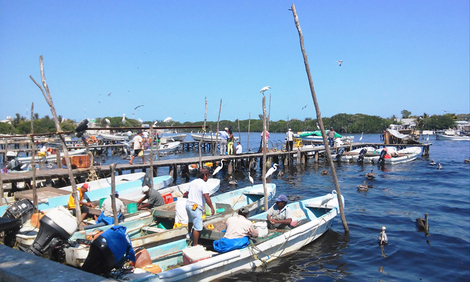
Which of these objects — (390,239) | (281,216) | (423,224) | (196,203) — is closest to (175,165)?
(281,216)

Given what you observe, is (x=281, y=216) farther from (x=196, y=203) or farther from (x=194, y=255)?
(x=194, y=255)

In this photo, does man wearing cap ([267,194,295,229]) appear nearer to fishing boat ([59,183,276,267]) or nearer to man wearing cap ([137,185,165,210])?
fishing boat ([59,183,276,267])

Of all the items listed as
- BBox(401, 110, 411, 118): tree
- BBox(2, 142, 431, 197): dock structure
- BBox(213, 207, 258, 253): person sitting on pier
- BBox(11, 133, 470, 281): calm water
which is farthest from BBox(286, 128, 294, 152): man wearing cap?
BBox(401, 110, 411, 118): tree

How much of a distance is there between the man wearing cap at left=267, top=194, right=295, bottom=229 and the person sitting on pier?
146 cm

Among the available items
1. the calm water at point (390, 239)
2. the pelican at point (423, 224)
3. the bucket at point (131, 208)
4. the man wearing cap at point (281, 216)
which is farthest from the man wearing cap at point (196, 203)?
the pelican at point (423, 224)

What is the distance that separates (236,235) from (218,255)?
773 mm

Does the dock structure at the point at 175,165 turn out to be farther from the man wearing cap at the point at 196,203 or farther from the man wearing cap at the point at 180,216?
the man wearing cap at the point at 196,203

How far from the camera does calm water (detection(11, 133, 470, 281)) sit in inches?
323

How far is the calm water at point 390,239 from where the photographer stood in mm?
8211

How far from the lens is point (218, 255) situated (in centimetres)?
686

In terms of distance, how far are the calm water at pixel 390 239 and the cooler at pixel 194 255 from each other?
36.8 inches

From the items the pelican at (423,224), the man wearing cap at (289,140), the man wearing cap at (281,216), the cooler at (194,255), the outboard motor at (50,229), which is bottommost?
the pelican at (423,224)

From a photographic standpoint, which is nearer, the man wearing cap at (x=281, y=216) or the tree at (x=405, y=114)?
the man wearing cap at (x=281, y=216)

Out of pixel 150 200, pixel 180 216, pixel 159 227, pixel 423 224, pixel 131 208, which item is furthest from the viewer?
pixel 423 224
